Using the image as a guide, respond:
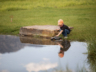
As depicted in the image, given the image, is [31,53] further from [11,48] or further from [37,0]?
[37,0]

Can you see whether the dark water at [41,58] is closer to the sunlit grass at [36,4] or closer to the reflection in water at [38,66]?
the reflection in water at [38,66]

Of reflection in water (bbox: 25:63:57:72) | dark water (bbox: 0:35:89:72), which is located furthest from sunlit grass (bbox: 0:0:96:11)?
reflection in water (bbox: 25:63:57:72)

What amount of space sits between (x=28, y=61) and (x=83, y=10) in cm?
1600

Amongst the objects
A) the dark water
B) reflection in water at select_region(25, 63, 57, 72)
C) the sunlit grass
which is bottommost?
the sunlit grass

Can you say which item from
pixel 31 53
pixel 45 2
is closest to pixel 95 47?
pixel 31 53

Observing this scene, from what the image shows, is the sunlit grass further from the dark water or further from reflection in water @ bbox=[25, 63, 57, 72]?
reflection in water @ bbox=[25, 63, 57, 72]

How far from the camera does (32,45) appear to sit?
796cm

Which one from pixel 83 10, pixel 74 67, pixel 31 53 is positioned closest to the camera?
pixel 74 67

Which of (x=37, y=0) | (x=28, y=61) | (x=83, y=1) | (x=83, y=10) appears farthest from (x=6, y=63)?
(x=37, y=0)

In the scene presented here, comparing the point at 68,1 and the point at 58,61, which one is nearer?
the point at 58,61

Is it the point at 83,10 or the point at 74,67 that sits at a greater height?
the point at 74,67

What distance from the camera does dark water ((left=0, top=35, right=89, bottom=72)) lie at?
5.14m

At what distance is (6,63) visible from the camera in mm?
5605

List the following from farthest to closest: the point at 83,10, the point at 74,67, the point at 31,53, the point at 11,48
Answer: the point at 83,10
the point at 11,48
the point at 31,53
the point at 74,67
